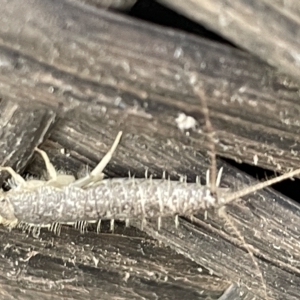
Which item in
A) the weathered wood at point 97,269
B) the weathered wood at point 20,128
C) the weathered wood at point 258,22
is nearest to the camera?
the weathered wood at point 258,22

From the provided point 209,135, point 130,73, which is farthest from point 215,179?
point 130,73

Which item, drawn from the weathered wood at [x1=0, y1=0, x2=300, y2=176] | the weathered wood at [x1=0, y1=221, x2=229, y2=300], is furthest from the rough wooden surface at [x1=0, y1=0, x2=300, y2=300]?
the weathered wood at [x1=0, y1=221, x2=229, y2=300]

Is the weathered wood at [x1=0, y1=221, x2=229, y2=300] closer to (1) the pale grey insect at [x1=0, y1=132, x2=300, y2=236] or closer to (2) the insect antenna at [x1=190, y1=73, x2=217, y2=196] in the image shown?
(1) the pale grey insect at [x1=0, y1=132, x2=300, y2=236]

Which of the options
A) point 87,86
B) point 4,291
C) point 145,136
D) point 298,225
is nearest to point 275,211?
point 298,225

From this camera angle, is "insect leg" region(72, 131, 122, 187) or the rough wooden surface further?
"insect leg" region(72, 131, 122, 187)

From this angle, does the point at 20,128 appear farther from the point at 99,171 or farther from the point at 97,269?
the point at 97,269

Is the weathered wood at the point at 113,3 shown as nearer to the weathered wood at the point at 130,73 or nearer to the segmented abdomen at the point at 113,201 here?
the weathered wood at the point at 130,73

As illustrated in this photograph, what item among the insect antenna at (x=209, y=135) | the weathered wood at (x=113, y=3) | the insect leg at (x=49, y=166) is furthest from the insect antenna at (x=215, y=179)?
the insect leg at (x=49, y=166)
